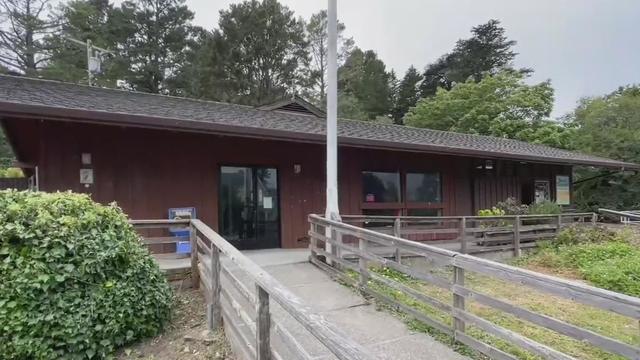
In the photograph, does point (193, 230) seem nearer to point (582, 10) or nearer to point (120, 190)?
point (120, 190)

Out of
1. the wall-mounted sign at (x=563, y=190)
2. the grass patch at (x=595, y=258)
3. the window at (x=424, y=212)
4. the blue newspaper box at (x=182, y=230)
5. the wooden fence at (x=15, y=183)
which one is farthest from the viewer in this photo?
the wall-mounted sign at (x=563, y=190)

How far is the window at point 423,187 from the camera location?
10.6m

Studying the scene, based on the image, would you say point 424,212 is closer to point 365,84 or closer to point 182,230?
point 182,230

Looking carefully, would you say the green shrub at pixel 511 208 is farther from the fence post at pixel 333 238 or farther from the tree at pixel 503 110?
the tree at pixel 503 110

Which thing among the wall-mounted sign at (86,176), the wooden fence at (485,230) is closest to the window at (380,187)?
the wooden fence at (485,230)

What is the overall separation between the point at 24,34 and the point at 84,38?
3.30 m

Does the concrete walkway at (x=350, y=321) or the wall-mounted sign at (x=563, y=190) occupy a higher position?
the wall-mounted sign at (x=563, y=190)

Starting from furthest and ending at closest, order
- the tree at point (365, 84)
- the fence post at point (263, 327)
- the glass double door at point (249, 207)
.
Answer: the tree at point (365, 84) → the glass double door at point (249, 207) → the fence post at point (263, 327)

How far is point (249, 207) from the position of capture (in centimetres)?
852

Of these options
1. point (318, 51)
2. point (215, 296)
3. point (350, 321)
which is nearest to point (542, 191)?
point (350, 321)

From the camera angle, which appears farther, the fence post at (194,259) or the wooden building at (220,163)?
the wooden building at (220,163)

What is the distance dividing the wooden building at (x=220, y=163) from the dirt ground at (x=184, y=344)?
11.0 feet

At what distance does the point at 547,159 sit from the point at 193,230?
10620 millimetres

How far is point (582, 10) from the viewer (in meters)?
14.3
